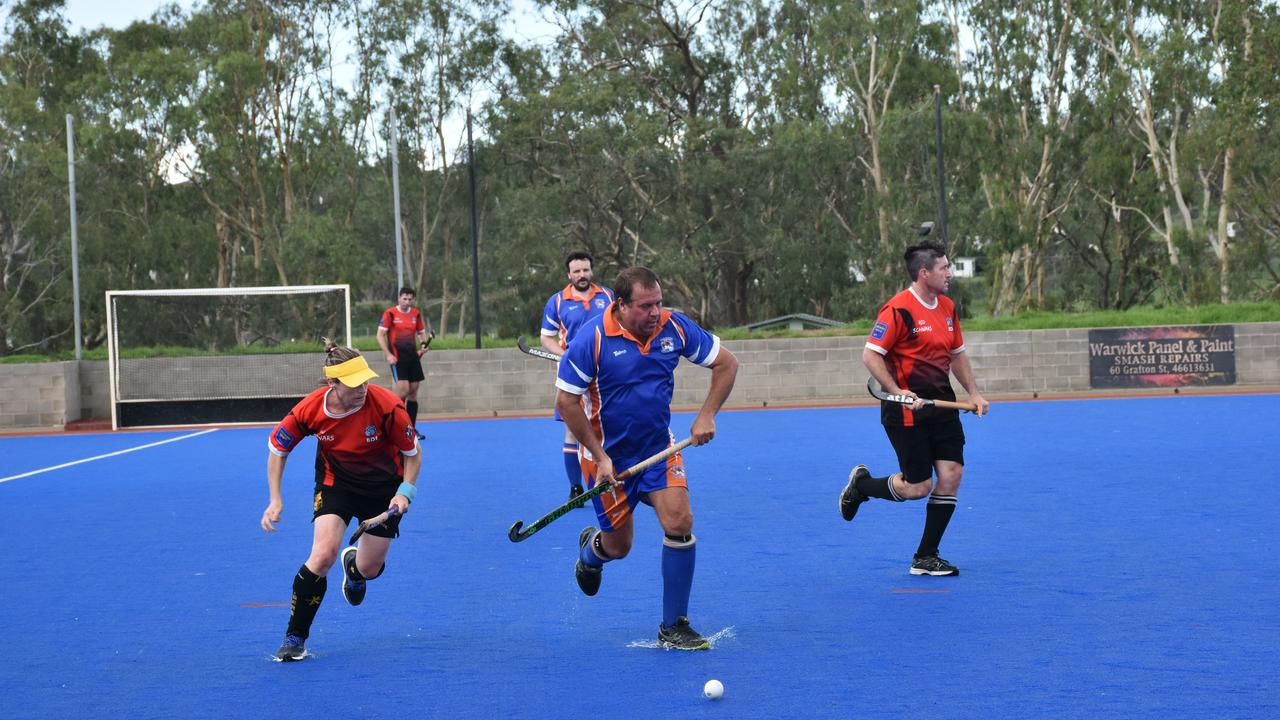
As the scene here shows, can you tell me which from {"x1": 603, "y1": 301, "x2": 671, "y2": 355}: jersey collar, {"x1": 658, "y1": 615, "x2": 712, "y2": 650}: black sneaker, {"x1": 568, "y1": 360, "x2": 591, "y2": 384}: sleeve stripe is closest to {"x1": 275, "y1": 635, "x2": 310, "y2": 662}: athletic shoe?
{"x1": 658, "y1": 615, "x2": 712, "y2": 650}: black sneaker

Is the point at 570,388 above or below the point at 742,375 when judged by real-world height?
above

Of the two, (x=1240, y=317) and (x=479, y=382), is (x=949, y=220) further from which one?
(x=479, y=382)

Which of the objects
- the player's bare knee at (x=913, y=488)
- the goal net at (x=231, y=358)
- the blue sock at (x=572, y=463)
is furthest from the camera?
the goal net at (x=231, y=358)

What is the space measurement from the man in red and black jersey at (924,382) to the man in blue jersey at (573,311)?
3.77 metres

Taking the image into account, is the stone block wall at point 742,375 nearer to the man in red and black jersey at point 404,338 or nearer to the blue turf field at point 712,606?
the man in red and black jersey at point 404,338

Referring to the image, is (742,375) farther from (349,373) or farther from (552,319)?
(349,373)

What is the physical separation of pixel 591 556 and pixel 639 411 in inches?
33.7

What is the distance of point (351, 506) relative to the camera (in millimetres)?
6457

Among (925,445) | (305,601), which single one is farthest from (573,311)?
(305,601)

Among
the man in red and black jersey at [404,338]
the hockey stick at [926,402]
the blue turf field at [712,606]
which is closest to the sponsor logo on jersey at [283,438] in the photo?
the blue turf field at [712,606]

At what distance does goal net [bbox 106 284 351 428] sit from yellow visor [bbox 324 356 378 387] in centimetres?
1774

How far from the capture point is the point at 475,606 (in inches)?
285

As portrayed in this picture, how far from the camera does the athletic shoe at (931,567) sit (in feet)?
25.1

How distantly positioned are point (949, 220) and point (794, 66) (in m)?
7.92
